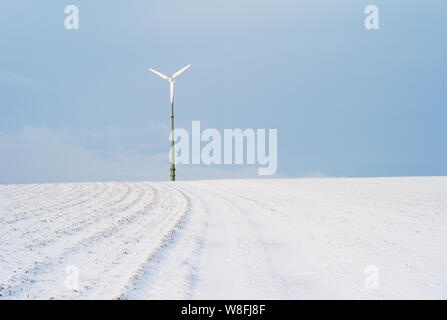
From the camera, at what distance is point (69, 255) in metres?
6.39

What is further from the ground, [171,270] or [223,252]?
[171,270]

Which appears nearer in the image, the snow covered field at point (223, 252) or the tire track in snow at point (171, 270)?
the tire track in snow at point (171, 270)

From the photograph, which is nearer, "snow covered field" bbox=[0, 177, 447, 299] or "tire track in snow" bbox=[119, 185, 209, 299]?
"tire track in snow" bbox=[119, 185, 209, 299]

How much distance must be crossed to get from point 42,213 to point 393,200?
40.7 feet

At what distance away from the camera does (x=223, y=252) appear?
6.56 meters

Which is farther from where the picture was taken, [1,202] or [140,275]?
[1,202]

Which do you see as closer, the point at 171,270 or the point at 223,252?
the point at 171,270

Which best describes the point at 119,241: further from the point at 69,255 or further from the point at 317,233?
the point at 317,233

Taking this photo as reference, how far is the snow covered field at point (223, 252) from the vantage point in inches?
185

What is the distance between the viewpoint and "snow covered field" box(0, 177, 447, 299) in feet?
15.4
